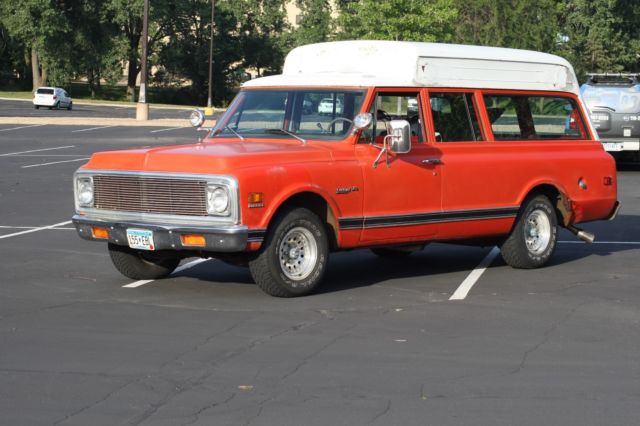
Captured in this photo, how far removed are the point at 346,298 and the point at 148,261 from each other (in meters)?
2.07

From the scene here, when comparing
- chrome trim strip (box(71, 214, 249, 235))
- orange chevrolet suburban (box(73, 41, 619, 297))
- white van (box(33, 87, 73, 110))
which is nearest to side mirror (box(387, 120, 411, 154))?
orange chevrolet suburban (box(73, 41, 619, 297))

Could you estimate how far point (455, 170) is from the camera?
1157cm

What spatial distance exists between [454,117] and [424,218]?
1.18 m

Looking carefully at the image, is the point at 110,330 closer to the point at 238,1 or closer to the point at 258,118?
the point at 258,118

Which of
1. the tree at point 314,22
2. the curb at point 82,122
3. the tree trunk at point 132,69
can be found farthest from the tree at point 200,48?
the curb at point 82,122

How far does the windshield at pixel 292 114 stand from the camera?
11.0 metres

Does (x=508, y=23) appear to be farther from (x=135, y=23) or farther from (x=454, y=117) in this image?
(x=454, y=117)

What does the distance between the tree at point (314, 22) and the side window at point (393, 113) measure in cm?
9378

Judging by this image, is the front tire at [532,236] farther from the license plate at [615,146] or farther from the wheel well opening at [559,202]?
the license plate at [615,146]

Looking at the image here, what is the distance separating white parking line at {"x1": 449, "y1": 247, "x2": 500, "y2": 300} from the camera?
1076 cm

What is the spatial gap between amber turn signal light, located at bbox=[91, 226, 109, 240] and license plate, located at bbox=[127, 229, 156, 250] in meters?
0.31

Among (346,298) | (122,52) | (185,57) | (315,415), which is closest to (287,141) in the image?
(346,298)

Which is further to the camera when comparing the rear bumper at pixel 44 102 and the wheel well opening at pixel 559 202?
the rear bumper at pixel 44 102

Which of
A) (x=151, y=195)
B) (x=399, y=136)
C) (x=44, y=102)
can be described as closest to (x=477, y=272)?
(x=399, y=136)
